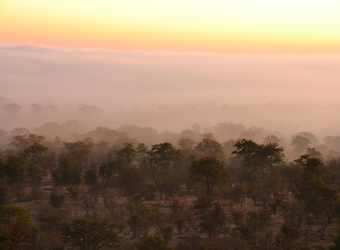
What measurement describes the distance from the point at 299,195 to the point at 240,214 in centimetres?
1097

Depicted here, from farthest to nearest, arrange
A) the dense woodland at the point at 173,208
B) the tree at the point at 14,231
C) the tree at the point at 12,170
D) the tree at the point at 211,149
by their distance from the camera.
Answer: the tree at the point at 211,149
the tree at the point at 12,170
the dense woodland at the point at 173,208
the tree at the point at 14,231

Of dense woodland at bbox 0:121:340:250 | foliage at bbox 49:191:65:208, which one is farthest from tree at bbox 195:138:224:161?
foliage at bbox 49:191:65:208

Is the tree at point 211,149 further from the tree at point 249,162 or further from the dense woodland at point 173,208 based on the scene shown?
the tree at point 249,162

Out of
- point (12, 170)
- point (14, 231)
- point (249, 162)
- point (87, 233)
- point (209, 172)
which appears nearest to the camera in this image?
point (14, 231)

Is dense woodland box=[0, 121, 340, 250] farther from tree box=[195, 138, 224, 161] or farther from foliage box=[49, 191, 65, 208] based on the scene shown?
tree box=[195, 138, 224, 161]

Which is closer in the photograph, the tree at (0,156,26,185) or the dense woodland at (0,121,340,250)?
the dense woodland at (0,121,340,250)

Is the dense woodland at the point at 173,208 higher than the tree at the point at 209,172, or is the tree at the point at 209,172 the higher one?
the tree at the point at 209,172

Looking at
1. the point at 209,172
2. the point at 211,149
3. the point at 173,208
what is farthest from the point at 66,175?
the point at 211,149

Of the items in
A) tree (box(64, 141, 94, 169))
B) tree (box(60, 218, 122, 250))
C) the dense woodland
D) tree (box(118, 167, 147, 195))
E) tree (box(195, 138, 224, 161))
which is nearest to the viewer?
tree (box(60, 218, 122, 250))

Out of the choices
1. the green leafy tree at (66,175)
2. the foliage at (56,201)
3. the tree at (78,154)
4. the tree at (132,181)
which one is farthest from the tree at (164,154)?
the foliage at (56,201)

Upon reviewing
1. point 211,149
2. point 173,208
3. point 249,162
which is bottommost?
point 173,208

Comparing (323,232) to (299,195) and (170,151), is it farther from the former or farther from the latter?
(170,151)

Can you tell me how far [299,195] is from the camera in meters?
41.9

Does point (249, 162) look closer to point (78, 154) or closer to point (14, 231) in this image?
point (78, 154)
